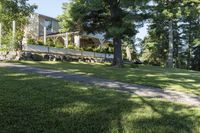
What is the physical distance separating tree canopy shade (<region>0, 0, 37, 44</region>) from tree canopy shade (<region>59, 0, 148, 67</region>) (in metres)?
5.40

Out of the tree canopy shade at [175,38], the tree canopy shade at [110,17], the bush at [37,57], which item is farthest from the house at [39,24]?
the tree canopy shade at [110,17]

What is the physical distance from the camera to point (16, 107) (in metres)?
8.05

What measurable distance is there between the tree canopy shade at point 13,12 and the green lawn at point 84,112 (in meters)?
20.2

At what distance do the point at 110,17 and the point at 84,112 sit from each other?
21.1 metres

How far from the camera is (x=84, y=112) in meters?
8.22

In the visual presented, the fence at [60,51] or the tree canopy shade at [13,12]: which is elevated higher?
the tree canopy shade at [13,12]

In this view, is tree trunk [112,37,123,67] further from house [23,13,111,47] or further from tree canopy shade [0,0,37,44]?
house [23,13,111,47]

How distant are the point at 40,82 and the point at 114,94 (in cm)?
250

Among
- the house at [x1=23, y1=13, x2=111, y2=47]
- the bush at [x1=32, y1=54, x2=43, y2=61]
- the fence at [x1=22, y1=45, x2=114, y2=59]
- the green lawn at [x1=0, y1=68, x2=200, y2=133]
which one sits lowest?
the green lawn at [x1=0, y1=68, x2=200, y2=133]

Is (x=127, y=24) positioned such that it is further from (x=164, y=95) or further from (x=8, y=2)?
(x=164, y=95)

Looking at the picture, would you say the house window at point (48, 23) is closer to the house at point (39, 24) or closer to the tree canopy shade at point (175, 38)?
the house at point (39, 24)

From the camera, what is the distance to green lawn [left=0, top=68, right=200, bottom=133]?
23.5ft

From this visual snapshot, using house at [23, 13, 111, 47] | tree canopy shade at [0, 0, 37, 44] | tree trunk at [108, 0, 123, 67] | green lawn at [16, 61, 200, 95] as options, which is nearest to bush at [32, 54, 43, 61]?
tree canopy shade at [0, 0, 37, 44]

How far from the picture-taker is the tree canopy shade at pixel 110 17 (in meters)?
27.0
